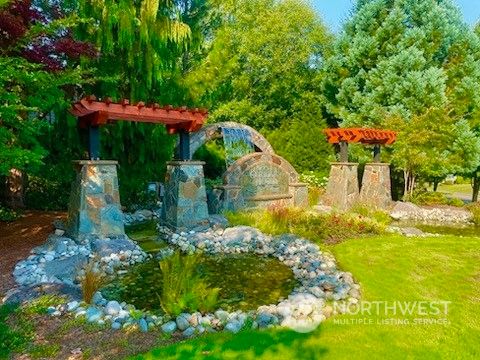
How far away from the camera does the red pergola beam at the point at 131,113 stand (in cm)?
709

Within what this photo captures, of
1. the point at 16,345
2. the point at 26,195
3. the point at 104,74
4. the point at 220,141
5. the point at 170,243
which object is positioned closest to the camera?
the point at 16,345

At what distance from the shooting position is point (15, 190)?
9.70 m

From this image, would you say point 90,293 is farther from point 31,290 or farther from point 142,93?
point 142,93

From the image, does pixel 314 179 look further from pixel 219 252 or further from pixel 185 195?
pixel 219 252

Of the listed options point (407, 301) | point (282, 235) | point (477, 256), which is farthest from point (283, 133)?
point (407, 301)

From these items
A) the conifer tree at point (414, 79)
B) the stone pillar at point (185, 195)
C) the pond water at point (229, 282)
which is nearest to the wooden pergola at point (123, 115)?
the stone pillar at point (185, 195)

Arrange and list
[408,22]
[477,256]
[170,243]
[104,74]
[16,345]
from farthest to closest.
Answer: [408,22], [104,74], [170,243], [477,256], [16,345]

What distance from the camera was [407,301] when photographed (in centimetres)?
451

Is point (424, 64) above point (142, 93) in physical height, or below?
above

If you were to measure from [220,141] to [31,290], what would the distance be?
1181 centimetres

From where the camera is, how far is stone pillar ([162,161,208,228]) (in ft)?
27.8

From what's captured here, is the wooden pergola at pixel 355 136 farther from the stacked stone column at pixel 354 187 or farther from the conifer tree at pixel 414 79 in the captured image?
the conifer tree at pixel 414 79

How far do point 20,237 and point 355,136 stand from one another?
9.39 meters
